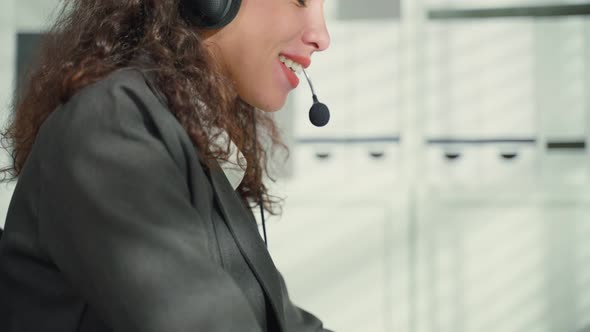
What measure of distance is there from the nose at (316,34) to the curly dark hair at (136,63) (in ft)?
0.39

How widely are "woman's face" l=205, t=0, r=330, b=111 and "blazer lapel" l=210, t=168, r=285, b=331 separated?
0.15 metres

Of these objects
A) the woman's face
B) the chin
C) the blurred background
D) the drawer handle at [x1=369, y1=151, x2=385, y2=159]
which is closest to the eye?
the woman's face

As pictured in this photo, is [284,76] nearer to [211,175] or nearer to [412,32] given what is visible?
[211,175]

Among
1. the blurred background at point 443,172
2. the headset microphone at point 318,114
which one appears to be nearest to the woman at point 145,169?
the headset microphone at point 318,114

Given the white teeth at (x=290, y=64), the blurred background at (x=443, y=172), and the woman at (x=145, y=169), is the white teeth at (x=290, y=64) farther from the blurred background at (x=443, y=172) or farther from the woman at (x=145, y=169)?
the blurred background at (x=443, y=172)

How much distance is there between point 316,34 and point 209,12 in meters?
0.14

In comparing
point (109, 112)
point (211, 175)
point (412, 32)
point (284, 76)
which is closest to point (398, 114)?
point (412, 32)

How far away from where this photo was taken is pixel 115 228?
52cm

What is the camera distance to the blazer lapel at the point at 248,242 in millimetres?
709

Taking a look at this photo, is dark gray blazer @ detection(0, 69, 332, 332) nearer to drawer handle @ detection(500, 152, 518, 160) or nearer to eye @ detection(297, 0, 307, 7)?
eye @ detection(297, 0, 307, 7)

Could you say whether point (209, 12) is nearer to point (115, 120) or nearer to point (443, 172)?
point (115, 120)

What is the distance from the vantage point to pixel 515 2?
7.36 feet

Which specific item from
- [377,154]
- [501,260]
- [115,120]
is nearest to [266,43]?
[115,120]

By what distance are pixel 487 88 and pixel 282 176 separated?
2.44ft
